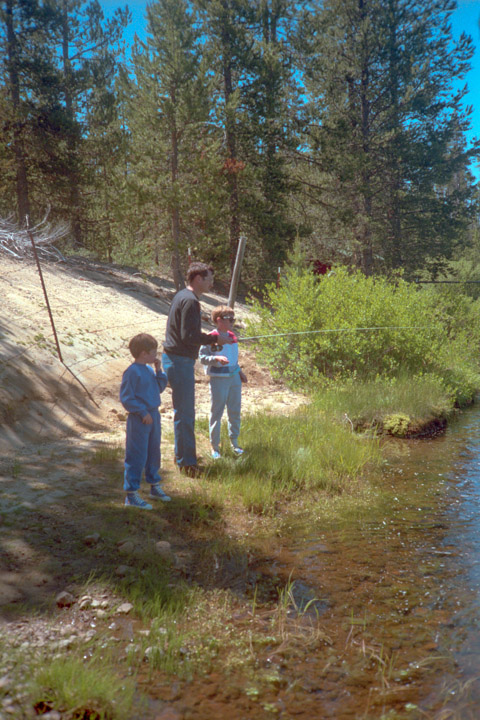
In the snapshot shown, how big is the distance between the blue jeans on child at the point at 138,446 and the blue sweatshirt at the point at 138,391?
8cm

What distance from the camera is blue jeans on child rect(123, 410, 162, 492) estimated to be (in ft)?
16.1

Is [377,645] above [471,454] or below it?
above

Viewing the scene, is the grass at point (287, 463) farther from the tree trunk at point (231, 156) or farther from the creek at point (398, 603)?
the tree trunk at point (231, 156)

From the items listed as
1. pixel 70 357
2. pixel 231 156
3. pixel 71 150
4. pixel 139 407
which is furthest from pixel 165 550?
pixel 231 156

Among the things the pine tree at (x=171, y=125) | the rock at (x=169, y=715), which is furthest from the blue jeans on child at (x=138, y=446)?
the pine tree at (x=171, y=125)

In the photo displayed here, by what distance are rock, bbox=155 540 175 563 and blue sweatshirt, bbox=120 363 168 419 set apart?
1.05 metres

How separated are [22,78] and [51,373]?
13.3m

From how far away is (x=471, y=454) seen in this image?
8.39 meters

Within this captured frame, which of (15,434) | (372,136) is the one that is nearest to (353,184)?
(372,136)

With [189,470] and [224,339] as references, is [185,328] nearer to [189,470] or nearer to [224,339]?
[224,339]

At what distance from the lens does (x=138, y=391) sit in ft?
16.1

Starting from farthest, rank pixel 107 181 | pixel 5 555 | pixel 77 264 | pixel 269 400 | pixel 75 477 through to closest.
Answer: pixel 107 181
pixel 77 264
pixel 269 400
pixel 75 477
pixel 5 555

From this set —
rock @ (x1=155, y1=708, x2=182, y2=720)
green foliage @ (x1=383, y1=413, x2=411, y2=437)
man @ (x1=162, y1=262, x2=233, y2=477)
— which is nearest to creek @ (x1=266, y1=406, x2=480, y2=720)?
rock @ (x1=155, y1=708, x2=182, y2=720)

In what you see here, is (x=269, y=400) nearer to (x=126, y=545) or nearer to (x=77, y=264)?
(x=126, y=545)
